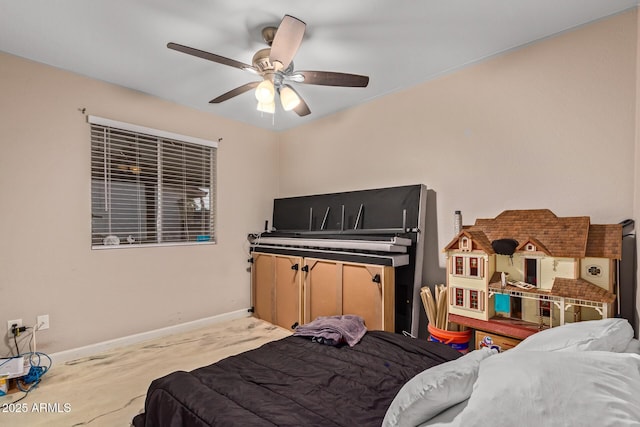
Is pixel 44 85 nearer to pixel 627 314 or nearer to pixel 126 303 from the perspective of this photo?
pixel 126 303

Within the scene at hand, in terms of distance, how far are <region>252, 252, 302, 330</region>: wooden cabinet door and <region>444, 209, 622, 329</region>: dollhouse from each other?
1.66 metres

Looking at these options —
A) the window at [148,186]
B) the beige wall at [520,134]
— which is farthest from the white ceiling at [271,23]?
the window at [148,186]

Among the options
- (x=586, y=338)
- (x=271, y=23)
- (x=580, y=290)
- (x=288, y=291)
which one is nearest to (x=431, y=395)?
(x=586, y=338)

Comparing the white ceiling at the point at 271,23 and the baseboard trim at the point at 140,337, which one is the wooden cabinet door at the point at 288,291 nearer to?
the baseboard trim at the point at 140,337

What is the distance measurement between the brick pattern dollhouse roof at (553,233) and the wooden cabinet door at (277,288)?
174 cm

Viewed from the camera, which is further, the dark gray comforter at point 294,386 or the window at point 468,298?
the window at point 468,298

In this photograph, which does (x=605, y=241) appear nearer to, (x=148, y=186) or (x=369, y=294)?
(x=369, y=294)

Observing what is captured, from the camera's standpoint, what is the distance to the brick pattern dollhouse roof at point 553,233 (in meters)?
1.81

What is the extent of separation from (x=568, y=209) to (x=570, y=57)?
107cm

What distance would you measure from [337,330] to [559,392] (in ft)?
5.21

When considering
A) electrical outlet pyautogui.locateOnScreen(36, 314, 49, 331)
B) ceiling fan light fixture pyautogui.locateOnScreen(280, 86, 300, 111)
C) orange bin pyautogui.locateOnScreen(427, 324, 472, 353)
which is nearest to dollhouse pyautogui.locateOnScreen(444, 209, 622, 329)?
orange bin pyautogui.locateOnScreen(427, 324, 472, 353)

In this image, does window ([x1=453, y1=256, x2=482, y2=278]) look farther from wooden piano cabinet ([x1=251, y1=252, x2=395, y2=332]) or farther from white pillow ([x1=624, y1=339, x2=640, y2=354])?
white pillow ([x1=624, y1=339, x2=640, y2=354])

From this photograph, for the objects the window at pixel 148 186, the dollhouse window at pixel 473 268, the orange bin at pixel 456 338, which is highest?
the window at pixel 148 186

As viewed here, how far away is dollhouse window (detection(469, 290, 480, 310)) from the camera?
2074 mm
